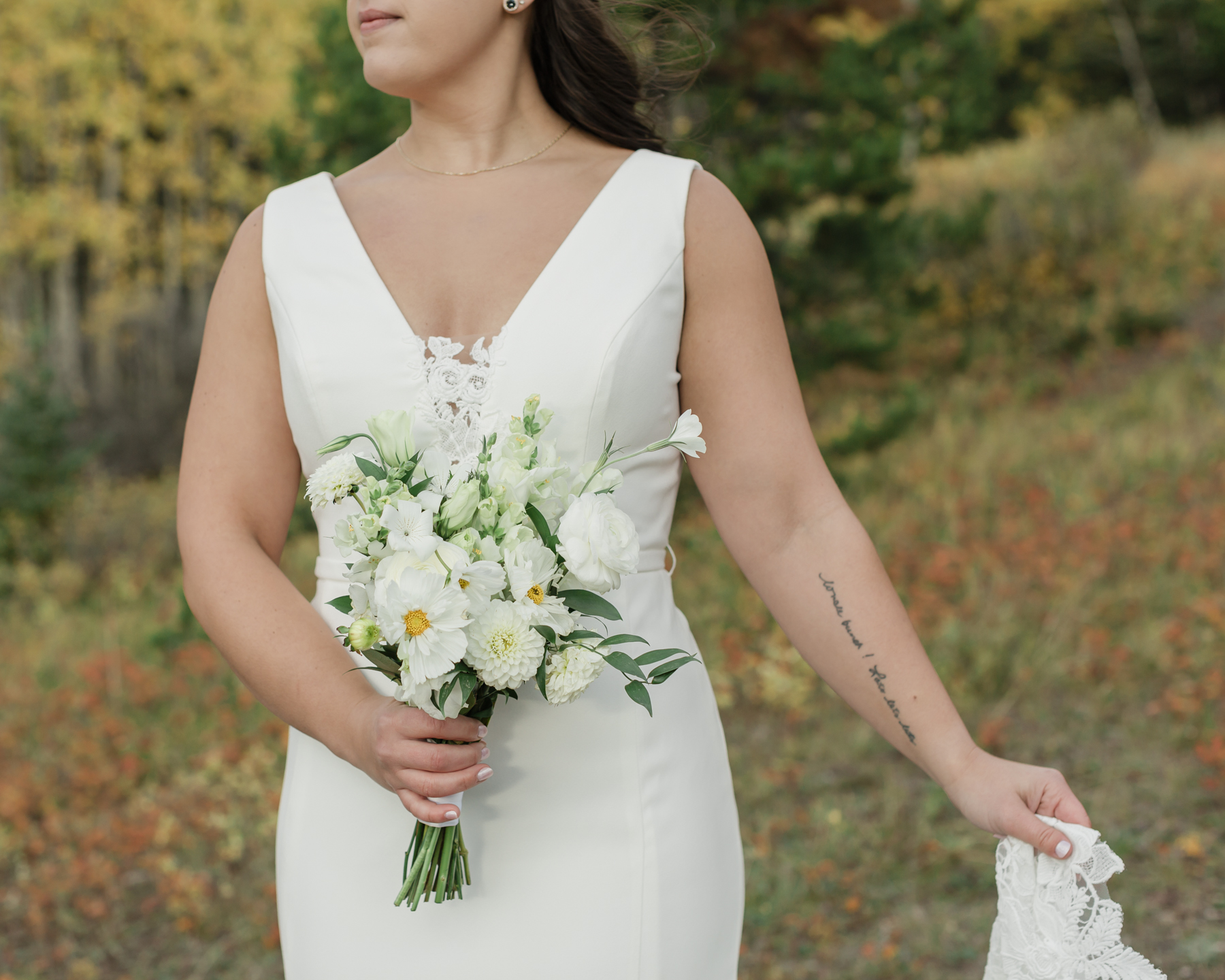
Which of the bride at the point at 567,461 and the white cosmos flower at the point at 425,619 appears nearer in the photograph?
the white cosmos flower at the point at 425,619

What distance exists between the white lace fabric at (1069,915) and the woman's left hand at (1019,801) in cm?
2

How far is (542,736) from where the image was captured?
162 cm

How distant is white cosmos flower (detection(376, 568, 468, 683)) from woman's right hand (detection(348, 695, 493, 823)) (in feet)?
0.49

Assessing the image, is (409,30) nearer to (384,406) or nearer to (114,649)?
(384,406)

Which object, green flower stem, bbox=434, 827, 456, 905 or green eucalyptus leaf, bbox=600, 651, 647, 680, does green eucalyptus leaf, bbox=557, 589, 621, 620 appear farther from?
green flower stem, bbox=434, 827, 456, 905

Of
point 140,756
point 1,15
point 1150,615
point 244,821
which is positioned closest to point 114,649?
point 140,756

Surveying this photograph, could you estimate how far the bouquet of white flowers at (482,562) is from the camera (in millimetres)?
1178

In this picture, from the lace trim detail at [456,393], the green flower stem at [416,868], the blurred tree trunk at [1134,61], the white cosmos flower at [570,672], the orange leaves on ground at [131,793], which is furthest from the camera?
the blurred tree trunk at [1134,61]

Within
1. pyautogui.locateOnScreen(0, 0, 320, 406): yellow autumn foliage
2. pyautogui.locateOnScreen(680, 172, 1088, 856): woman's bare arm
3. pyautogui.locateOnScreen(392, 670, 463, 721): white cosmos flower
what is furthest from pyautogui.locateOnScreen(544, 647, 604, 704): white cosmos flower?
pyautogui.locateOnScreen(0, 0, 320, 406): yellow autumn foliage

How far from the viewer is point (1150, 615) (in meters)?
5.92

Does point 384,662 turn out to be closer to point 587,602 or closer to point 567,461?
point 587,602

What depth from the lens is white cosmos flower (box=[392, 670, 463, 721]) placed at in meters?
1.21

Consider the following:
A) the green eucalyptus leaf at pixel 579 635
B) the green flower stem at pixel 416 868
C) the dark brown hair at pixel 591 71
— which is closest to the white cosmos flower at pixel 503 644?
the green eucalyptus leaf at pixel 579 635

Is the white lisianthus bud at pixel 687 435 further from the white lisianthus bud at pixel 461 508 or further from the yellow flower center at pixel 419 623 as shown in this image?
the yellow flower center at pixel 419 623
